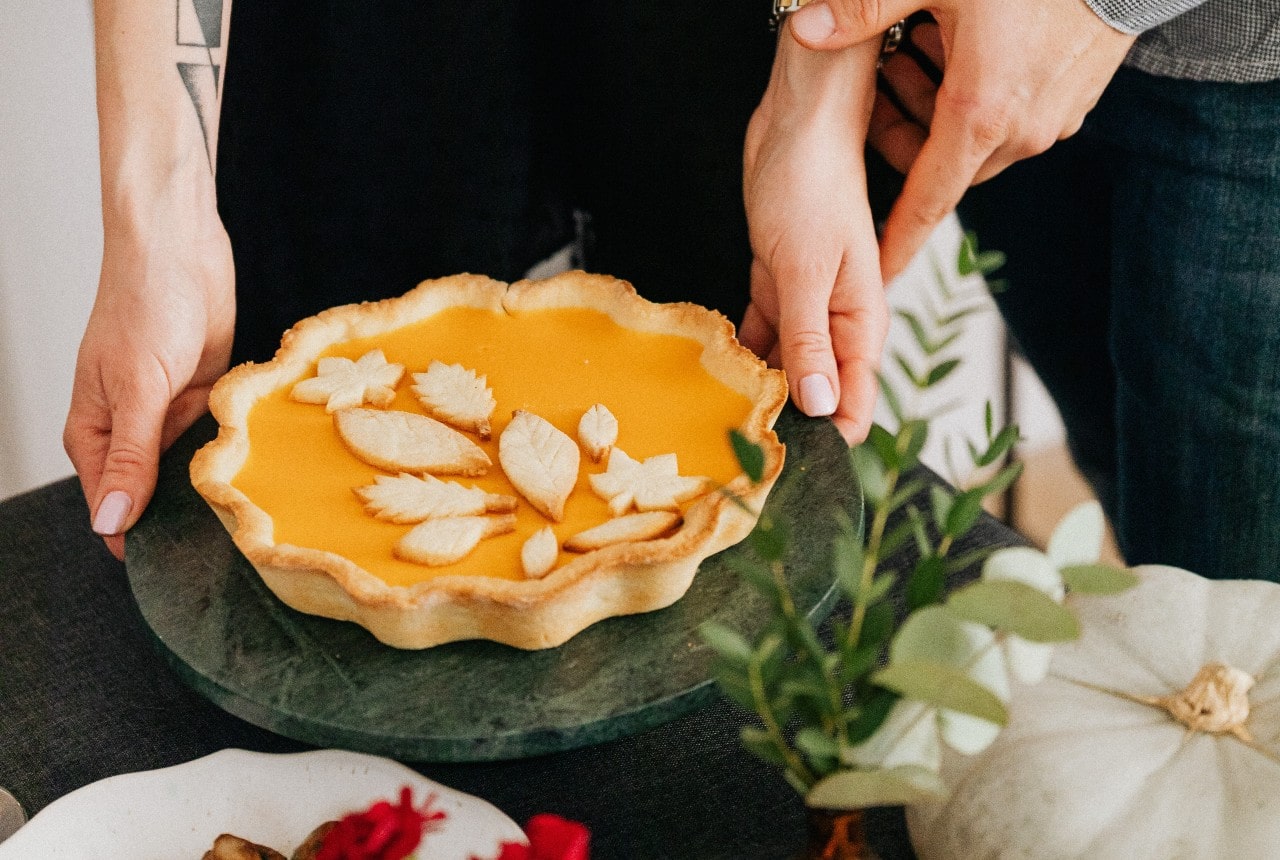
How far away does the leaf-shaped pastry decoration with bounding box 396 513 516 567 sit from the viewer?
3.47 ft

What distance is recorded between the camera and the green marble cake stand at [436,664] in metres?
0.95

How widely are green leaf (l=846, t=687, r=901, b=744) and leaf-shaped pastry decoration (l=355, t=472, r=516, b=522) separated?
0.54m

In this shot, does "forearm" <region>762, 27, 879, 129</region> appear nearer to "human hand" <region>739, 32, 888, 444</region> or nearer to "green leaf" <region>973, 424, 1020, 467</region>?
"human hand" <region>739, 32, 888, 444</region>

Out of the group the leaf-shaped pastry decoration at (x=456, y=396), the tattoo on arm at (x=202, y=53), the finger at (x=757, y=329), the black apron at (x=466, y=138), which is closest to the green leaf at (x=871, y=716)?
the leaf-shaped pastry decoration at (x=456, y=396)

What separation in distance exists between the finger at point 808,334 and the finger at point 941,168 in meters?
0.19

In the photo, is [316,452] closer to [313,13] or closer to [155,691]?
[155,691]

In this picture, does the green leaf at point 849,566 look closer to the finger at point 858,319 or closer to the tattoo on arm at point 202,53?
the finger at point 858,319

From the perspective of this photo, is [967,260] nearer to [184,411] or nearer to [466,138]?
[184,411]

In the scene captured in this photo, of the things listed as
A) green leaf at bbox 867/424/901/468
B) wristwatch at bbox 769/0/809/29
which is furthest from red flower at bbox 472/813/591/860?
wristwatch at bbox 769/0/809/29

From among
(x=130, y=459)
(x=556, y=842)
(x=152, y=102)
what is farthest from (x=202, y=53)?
(x=556, y=842)

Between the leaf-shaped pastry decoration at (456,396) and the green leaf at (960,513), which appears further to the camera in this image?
the leaf-shaped pastry decoration at (456,396)

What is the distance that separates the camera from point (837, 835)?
72 cm

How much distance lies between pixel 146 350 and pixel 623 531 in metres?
0.64

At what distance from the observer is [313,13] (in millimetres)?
1831
